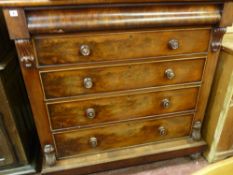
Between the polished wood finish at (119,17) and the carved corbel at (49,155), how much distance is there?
581 mm

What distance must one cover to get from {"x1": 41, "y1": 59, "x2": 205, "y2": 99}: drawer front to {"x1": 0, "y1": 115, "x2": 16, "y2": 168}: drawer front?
13.6 inches

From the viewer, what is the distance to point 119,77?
0.96m

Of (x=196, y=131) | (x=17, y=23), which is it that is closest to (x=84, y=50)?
(x=17, y=23)

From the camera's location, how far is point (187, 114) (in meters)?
1.17

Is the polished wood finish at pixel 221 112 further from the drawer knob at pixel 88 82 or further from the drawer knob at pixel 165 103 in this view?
the drawer knob at pixel 88 82

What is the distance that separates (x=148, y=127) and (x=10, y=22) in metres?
0.83

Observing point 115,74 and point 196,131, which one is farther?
point 196,131

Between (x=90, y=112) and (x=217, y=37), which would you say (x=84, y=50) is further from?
(x=217, y=37)

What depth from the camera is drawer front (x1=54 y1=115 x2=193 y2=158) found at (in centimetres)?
106

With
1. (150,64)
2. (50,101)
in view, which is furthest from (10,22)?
(150,64)

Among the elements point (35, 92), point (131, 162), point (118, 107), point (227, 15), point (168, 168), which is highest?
point (227, 15)

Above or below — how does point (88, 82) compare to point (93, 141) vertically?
above

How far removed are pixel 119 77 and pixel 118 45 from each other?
154 millimetres

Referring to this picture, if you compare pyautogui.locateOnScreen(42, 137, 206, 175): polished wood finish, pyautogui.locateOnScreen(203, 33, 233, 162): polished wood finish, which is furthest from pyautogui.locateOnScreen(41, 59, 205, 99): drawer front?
pyautogui.locateOnScreen(42, 137, 206, 175): polished wood finish
